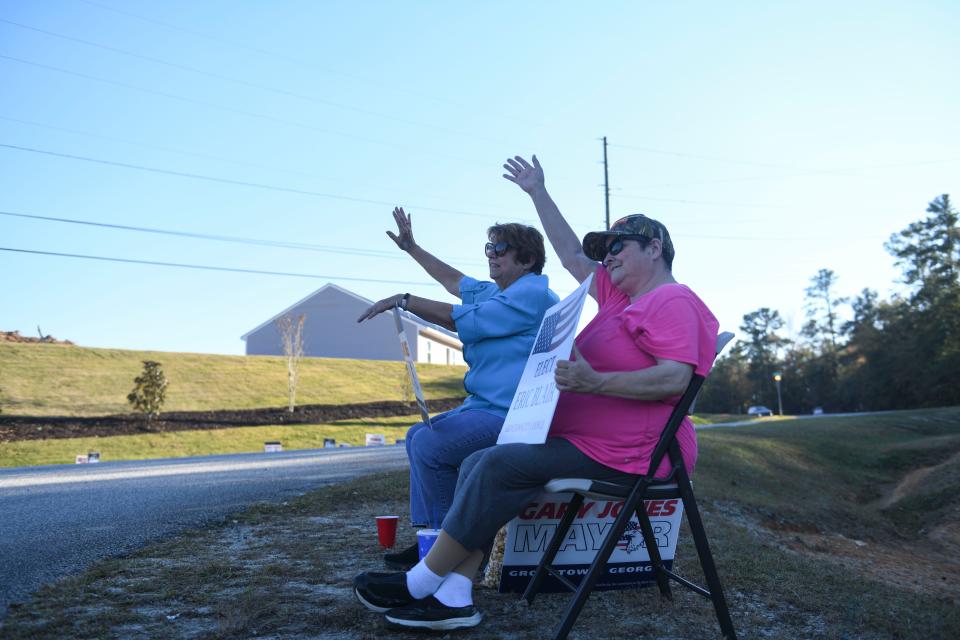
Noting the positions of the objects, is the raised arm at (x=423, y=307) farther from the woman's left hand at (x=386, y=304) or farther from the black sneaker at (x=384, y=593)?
the black sneaker at (x=384, y=593)

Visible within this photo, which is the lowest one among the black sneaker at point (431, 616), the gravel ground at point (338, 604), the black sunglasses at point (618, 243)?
the gravel ground at point (338, 604)

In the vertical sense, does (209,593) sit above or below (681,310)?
below

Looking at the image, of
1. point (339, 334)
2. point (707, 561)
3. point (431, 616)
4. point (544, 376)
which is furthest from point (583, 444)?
point (339, 334)

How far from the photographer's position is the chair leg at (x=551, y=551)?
364cm

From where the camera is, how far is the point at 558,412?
3371 millimetres

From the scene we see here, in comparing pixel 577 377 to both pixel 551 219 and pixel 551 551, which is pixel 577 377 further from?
pixel 551 219

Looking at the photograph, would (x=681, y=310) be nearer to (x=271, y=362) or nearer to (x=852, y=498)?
(x=852, y=498)

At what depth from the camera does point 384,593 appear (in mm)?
3283

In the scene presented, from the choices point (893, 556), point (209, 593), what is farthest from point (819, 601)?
point (893, 556)

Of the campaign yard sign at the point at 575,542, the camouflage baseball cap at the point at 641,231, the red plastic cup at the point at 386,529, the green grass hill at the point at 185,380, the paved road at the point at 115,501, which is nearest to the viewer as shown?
the camouflage baseball cap at the point at 641,231

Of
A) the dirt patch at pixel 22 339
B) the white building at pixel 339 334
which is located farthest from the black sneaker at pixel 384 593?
the white building at pixel 339 334

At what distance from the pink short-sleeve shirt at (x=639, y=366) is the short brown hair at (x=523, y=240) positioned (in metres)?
1.11

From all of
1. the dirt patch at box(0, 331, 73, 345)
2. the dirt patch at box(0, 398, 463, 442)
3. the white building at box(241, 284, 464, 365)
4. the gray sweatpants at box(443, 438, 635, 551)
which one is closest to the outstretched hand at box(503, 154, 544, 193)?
the gray sweatpants at box(443, 438, 635, 551)

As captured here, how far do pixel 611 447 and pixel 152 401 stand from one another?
86.3 ft
